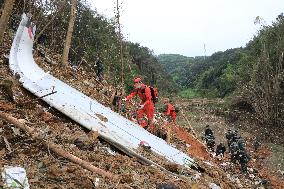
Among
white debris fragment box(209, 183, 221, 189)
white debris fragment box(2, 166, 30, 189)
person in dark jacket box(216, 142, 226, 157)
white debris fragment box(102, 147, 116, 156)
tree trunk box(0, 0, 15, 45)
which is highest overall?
tree trunk box(0, 0, 15, 45)

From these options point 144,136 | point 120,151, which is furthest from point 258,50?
point 120,151

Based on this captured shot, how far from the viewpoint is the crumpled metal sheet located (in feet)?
22.5

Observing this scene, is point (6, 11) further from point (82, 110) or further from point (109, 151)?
point (109, 151)

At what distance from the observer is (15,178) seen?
3.95m

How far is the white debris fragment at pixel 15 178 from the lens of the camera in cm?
376

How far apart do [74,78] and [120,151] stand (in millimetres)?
6968

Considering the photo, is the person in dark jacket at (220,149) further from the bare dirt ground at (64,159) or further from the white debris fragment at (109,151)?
the white debris fragment at (109,151)

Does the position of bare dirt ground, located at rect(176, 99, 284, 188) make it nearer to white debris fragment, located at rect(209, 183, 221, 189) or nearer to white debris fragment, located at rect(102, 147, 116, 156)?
white debris fragment, located at rect(209, 183, 221, 189)

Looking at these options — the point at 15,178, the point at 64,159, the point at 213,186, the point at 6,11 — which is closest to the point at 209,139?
the point at 213,186

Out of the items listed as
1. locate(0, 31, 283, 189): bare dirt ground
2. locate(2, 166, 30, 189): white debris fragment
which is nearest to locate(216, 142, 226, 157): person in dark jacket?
locate(0, 31, 283, 189): bare dirt ground

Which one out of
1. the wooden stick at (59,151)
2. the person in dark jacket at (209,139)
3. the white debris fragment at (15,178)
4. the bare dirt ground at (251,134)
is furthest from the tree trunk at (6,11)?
the person in dark jacket at (209,139)

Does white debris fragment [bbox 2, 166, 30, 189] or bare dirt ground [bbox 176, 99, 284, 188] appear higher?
white debris fragment [bbox 2, 166, 30, 189]

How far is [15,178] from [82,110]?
3464mm

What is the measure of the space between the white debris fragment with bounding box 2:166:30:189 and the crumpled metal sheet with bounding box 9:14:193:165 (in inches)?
94.2
